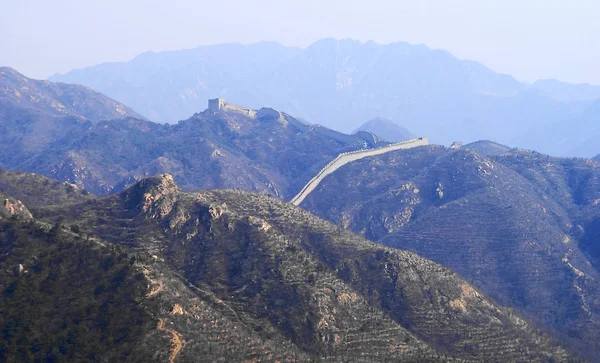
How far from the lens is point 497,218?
385ft

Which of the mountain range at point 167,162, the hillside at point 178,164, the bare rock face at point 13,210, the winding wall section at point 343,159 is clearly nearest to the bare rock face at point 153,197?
the bare rock face at point 13,210

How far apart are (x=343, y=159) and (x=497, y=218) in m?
62.5

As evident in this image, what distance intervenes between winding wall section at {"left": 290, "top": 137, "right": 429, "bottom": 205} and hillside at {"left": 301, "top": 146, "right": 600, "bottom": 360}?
2072 mm

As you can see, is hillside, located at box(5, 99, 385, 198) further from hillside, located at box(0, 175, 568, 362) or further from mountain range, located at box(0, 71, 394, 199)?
hillside, located at box(0, 175, 568, 362)

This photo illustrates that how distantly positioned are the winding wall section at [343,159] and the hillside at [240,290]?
231ft

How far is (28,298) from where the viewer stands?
159ft

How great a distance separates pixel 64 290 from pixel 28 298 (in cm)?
304

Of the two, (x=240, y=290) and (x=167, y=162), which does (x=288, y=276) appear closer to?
(x=240, y=290)

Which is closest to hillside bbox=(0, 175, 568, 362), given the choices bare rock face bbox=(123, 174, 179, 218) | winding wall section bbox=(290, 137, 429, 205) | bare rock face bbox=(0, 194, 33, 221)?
bare rock face bbox=(123, 174, 179, 218)

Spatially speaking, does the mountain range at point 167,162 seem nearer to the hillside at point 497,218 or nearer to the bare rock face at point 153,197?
the hillside at point 497,218

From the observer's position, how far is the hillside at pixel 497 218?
96.2m

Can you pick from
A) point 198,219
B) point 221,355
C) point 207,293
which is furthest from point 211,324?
point 198,219

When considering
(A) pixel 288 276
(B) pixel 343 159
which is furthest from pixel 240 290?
(B) pixel 343 159

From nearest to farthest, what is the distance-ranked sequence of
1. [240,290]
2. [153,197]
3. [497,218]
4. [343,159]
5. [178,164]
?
[240,290], [153,197], [497,218], [343,159], [178,164]
